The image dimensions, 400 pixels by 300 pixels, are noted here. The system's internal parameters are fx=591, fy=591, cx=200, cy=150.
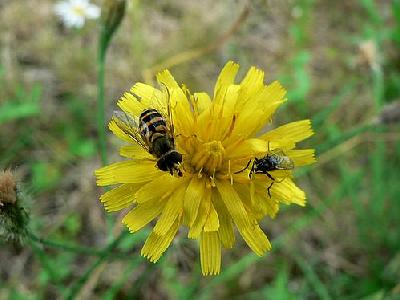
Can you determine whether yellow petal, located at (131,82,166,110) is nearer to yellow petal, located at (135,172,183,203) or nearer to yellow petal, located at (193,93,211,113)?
yellow petal, located at (193,93,211,113)

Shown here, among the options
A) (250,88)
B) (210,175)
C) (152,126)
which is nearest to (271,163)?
(210,175)

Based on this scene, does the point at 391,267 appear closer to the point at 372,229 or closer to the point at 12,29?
the point at 372,229

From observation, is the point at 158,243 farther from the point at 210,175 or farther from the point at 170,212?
the point at 210,175

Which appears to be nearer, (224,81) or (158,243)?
(158,243)

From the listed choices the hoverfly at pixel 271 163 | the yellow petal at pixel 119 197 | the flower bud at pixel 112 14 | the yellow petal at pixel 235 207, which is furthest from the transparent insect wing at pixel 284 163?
the flower bud at pixel 112 14

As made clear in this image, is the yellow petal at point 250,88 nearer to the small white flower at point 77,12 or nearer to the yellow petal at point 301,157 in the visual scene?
the yellow petal at point 301,157

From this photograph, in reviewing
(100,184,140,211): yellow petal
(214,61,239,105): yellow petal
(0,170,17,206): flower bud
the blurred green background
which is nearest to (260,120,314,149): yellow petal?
(214,61,239,105): yellow petal

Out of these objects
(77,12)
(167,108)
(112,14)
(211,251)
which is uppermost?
(77,12)
